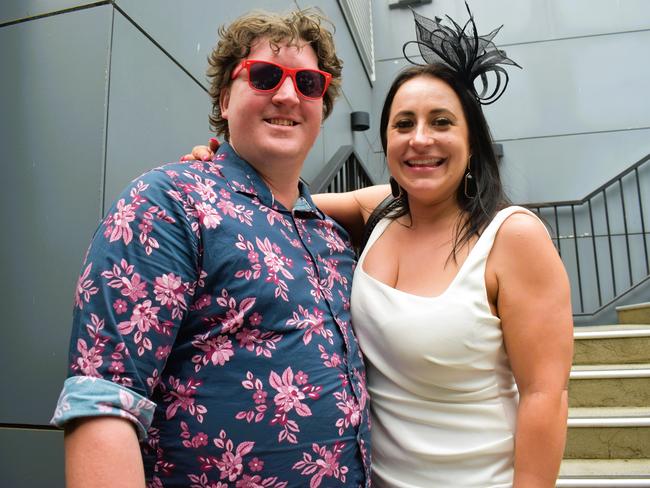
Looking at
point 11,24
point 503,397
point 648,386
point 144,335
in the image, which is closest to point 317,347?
point 144,335

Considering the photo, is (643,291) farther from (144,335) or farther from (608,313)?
(144,335)

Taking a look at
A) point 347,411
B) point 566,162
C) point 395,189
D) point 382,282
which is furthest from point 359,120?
point 347,411

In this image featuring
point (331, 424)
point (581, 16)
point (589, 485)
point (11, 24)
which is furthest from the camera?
point (581, 16)

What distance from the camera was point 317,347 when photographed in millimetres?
1129

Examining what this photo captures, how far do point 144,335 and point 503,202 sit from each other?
0.98 m

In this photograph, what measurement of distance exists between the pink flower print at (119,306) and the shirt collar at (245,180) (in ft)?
1.41

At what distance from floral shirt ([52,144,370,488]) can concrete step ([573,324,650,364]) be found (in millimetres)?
2767

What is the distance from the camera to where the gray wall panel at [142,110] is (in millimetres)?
1489

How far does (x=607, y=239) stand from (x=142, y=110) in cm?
508

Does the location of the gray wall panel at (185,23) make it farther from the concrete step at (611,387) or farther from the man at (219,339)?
the concrete step at (611,387)

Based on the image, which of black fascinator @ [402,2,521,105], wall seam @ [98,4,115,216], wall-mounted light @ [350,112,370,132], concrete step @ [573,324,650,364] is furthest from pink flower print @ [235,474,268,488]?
wall-mounted light @ [350,112,370,132]

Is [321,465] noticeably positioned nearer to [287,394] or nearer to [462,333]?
[287,394]

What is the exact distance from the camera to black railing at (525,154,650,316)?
5207 millimetres

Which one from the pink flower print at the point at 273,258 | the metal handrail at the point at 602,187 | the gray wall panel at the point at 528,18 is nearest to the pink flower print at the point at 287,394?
the pink flower print at the point at 273,258
